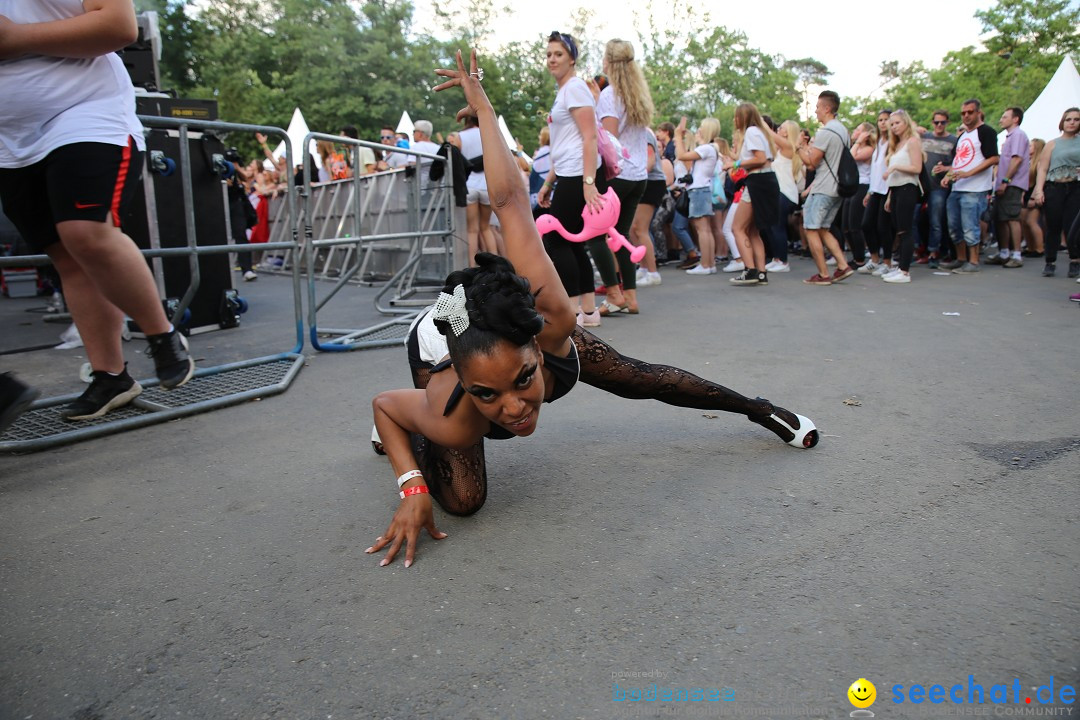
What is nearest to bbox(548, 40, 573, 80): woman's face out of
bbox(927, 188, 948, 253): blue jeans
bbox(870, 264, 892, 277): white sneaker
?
bbox(870, 264, 892, 277): white sneaker

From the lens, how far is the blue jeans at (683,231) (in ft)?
37.2

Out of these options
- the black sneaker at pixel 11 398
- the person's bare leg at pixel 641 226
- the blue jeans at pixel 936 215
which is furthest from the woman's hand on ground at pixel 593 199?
the blue jeans at pixel 936 215

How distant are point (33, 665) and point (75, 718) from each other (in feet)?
0.95

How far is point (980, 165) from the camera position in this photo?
30.2 feet

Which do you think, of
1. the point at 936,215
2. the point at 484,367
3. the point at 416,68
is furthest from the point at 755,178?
the point at 416,68

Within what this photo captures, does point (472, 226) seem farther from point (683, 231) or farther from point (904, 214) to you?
point (904, 214)

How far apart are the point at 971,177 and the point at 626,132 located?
5277mm

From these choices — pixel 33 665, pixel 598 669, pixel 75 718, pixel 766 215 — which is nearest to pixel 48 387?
pixel 33 665

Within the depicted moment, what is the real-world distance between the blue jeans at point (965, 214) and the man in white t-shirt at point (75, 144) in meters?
9.47

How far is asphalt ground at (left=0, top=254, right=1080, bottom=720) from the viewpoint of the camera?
67.3 inches

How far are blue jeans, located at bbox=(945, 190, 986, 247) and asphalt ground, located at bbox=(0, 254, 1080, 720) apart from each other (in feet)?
20.7

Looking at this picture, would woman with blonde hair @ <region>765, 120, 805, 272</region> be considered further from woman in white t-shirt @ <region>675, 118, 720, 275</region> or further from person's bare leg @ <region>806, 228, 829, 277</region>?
woman in white t-shirt @ <region>675, 118, 720, 275</region>

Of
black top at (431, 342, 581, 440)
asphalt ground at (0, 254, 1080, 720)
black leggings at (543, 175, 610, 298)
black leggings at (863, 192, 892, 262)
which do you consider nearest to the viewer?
asphalt ground at (0, 254, 1080, 720)

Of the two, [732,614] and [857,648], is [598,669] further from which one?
[857,648]
